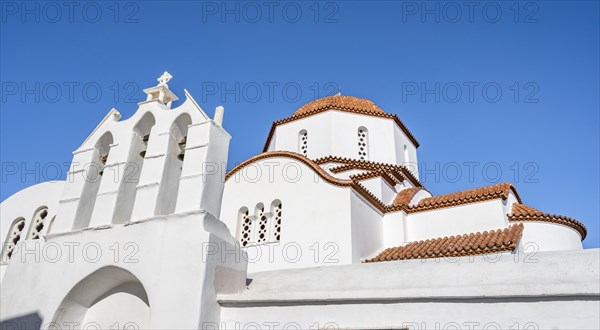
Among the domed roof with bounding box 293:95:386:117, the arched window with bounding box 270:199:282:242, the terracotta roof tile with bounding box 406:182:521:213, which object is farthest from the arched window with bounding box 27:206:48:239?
the domed roof with bounding box 293:95:386:117

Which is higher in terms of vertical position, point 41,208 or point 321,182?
point 321,182

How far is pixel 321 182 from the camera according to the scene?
388 inches

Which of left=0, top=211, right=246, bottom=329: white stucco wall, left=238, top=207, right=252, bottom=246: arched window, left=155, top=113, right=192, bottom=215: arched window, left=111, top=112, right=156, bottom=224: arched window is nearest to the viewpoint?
left=0, top=211, right=246, bottom=329: white stucco wall

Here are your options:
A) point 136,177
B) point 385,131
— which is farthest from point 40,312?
point 385,131

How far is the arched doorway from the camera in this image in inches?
206

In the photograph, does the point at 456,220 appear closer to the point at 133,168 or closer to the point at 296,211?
the point at 296,211

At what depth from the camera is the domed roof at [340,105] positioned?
13609mm

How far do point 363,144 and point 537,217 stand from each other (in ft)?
17.0

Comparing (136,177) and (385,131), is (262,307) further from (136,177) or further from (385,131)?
(385,131)

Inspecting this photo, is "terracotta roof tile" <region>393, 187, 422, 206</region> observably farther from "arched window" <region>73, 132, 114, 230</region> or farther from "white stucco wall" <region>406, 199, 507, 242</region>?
"arched window" <region>73, 132, 114, 230</region>

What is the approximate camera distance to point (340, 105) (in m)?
13.7

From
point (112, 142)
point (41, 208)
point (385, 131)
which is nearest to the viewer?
point (112, 142)

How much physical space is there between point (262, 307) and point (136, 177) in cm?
280

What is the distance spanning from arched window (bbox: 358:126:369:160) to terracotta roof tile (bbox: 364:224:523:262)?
3763mm
